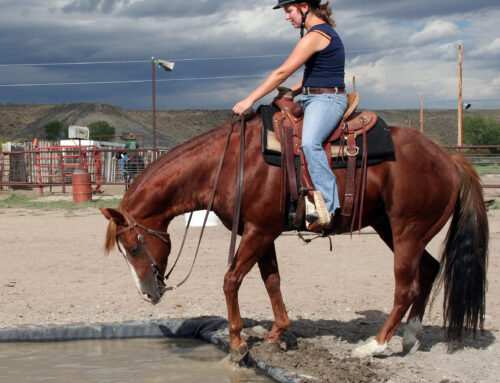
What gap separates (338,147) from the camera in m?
4.49

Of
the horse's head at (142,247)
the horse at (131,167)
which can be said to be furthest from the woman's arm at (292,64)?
the horse at (131,167)

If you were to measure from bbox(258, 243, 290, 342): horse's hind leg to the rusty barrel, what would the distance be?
14406 millimetres

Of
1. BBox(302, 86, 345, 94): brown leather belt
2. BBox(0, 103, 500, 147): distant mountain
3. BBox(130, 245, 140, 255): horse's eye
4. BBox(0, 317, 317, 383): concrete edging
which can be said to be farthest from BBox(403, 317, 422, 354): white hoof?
BBox(0, 103, 500, 147): distant mountain

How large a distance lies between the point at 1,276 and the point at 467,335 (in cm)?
548

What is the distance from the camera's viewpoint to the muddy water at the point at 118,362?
14.3 feet

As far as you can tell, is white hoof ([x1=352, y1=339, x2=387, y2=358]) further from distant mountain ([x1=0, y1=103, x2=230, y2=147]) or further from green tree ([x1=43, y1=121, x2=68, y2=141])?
green tree ([x1=43, y1=121, x2=68, y2=141])

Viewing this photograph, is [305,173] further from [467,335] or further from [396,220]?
[467,335]

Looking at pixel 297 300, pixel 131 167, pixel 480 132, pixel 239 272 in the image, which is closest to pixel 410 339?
pixel 239 272

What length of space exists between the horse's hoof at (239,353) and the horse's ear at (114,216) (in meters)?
1.22

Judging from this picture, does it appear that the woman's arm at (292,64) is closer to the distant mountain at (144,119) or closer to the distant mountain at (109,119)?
the distant mountain at (144,119)

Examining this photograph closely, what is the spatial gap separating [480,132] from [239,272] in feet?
244

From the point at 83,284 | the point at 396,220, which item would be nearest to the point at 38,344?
the point at 83,284

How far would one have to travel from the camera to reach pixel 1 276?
7.57 metres

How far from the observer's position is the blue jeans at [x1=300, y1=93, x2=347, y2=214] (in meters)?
4.34
